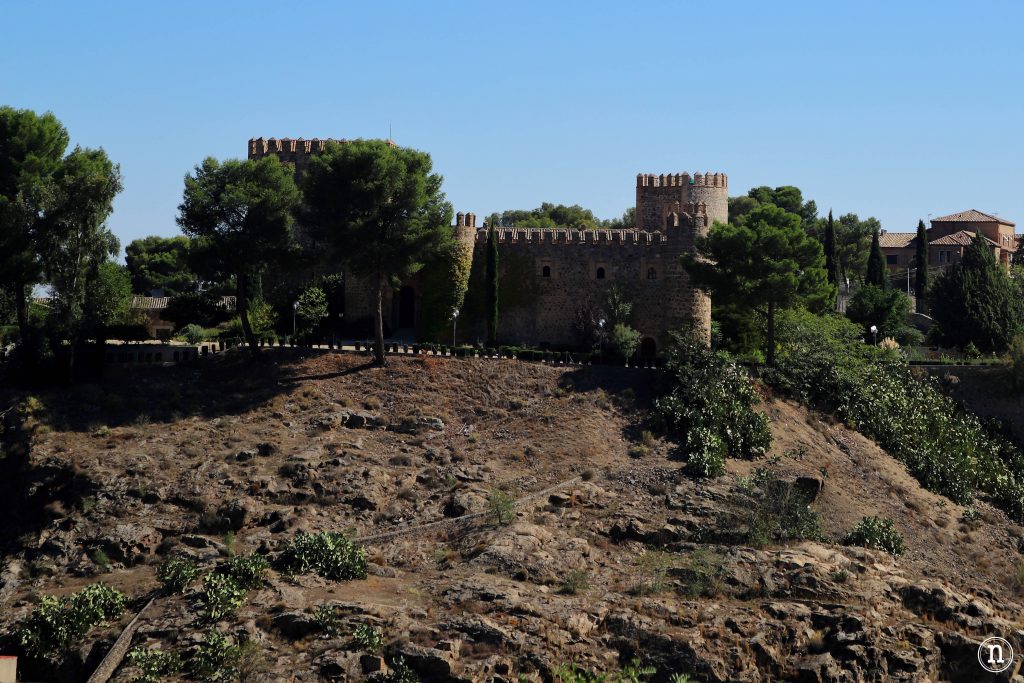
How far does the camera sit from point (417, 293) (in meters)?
63.2

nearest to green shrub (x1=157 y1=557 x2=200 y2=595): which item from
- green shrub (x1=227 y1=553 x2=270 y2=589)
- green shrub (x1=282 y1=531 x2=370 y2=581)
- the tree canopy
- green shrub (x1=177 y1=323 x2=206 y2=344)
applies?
green shrub (x1=227 y1=553 x2=270 y2=589)

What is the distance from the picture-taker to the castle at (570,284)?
62.2m

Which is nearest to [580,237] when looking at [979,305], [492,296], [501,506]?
[492,296]

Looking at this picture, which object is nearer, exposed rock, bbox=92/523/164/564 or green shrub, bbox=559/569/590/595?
green shrub, bbox=559/569/590/595

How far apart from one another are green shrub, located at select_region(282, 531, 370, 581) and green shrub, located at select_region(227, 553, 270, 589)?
3.38 feet

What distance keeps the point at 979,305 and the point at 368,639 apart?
40.8 m

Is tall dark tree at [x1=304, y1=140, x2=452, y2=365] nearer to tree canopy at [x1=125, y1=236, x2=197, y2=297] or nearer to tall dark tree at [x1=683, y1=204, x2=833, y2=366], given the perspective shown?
tall dark tree at [x1=683, y1=204, x2=833, y2=366]

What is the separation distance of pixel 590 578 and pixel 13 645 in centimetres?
1552

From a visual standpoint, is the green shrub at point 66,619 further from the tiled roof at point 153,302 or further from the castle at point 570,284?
the tiled roof at point 153,302

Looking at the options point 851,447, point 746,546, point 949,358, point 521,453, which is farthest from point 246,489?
point 949,358

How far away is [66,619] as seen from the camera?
37.7 meters

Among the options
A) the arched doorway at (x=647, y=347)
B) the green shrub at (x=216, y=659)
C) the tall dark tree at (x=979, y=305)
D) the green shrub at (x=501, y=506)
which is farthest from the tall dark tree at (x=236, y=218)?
the tall dark tree at (x=979, y=305)

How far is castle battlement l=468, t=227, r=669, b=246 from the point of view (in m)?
63.0

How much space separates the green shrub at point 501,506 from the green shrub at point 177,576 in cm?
933
